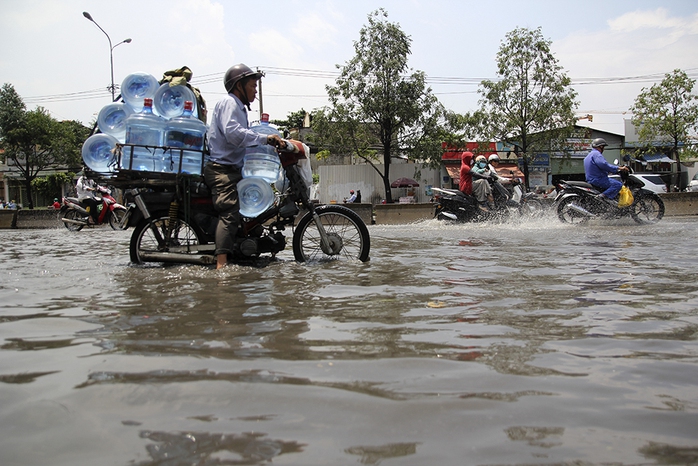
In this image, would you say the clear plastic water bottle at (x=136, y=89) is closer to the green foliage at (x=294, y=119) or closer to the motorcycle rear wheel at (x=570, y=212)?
the motorcycle rear wheel at (x=570, y=212)

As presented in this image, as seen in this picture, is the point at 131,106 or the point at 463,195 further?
the point at 463,195

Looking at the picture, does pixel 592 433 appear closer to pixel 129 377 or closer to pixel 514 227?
pixel 129 377

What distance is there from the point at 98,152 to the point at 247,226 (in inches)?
63.0

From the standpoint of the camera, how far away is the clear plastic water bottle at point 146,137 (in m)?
5.18

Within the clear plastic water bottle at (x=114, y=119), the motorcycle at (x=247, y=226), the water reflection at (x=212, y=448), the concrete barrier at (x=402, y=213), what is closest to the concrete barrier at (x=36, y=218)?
the concrete barrier at (x=402, y=213)

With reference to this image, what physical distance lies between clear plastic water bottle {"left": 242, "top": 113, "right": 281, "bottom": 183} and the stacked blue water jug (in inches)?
17.7

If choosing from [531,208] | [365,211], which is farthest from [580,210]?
[365,211]

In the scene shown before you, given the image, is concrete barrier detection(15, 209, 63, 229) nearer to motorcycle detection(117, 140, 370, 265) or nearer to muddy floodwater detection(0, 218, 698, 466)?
motorcycle detection(117, 140, 370, 265)

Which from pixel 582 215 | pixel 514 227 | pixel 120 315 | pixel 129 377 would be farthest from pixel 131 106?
pixel 582 215

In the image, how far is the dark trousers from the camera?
5.05m

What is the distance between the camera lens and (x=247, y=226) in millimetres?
5344

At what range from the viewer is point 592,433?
60.8 inches

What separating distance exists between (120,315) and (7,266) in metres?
3.42

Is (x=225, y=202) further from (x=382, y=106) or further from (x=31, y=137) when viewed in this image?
(x=31, y=137)
